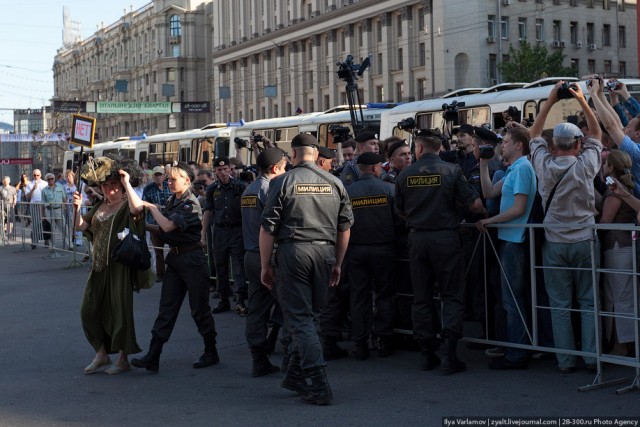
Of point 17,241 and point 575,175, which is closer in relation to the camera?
point 575,175

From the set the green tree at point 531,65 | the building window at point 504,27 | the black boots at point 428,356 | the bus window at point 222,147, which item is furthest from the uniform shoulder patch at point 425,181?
the building window at point 504,27

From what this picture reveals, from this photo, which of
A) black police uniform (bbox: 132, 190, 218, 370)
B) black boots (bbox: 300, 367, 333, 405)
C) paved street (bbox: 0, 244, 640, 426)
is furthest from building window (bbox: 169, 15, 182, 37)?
black boots (bbox: 300, 367, 333, 405)

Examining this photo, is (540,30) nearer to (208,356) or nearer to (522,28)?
(522,28)

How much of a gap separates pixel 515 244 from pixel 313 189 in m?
1.91

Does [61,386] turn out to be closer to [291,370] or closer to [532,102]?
[291,370]

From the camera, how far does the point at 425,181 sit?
27.0 ft

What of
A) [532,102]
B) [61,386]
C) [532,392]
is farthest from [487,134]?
[532,102]

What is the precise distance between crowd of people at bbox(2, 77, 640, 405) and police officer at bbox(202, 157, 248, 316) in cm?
265

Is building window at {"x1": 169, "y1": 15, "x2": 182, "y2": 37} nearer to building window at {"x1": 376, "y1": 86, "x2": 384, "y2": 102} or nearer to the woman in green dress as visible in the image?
building window at {"x1": 376, "y1": 86, "x2": 384, "y2": 102}

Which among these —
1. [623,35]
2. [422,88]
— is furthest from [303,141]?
[623,35]

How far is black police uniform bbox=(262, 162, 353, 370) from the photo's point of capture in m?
7.31

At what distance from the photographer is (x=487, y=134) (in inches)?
368

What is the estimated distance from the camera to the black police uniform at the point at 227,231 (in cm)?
1193

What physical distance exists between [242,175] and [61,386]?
13.9 feet
